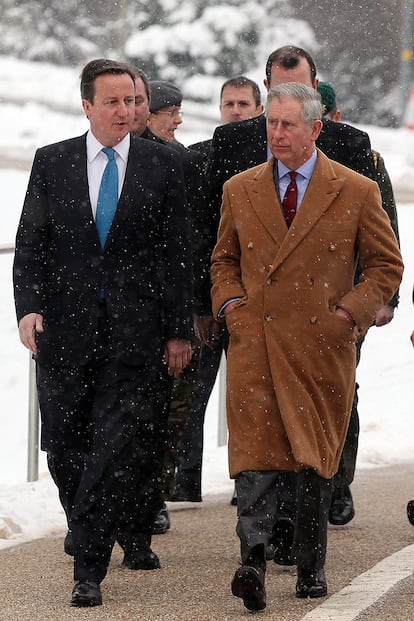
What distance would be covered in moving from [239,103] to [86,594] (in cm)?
387

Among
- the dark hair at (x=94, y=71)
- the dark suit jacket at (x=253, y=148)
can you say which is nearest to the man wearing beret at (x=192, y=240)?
the dark suit jacket at (x=253, y=148)

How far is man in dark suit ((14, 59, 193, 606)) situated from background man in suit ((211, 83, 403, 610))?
0.36 m

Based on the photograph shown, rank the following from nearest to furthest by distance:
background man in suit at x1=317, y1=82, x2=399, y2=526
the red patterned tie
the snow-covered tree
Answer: the red patterned tie < background man in suit at x1=317, y1=82, x2=399, y2=526 < the snow-covered tree

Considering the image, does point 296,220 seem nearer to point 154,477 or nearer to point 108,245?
point 108,245

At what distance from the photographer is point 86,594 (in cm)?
612

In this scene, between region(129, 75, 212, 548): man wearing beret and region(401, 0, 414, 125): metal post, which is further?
region(401, 0, 414, 125): metal post

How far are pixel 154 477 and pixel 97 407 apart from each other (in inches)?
22.8

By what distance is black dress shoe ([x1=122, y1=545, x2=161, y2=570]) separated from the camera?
689cm

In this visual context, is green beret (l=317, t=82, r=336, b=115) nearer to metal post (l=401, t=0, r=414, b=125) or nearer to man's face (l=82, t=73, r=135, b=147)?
man's face (l=82, t=73, r=135, b=147)

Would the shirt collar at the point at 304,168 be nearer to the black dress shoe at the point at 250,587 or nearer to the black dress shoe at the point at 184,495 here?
the black dress shoe at the point at 250,587

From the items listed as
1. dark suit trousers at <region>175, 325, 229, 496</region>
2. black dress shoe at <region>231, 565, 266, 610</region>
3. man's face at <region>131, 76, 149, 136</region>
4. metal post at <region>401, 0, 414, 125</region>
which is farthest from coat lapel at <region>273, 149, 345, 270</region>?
metal post at <region>401, 0, 414, 125</region>

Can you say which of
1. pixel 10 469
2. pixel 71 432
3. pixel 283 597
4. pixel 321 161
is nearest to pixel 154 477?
pixel 71 432

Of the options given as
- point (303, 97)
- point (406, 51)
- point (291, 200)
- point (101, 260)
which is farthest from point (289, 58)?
point (406, 51)

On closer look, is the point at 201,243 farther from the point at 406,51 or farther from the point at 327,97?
the point at 406,51
